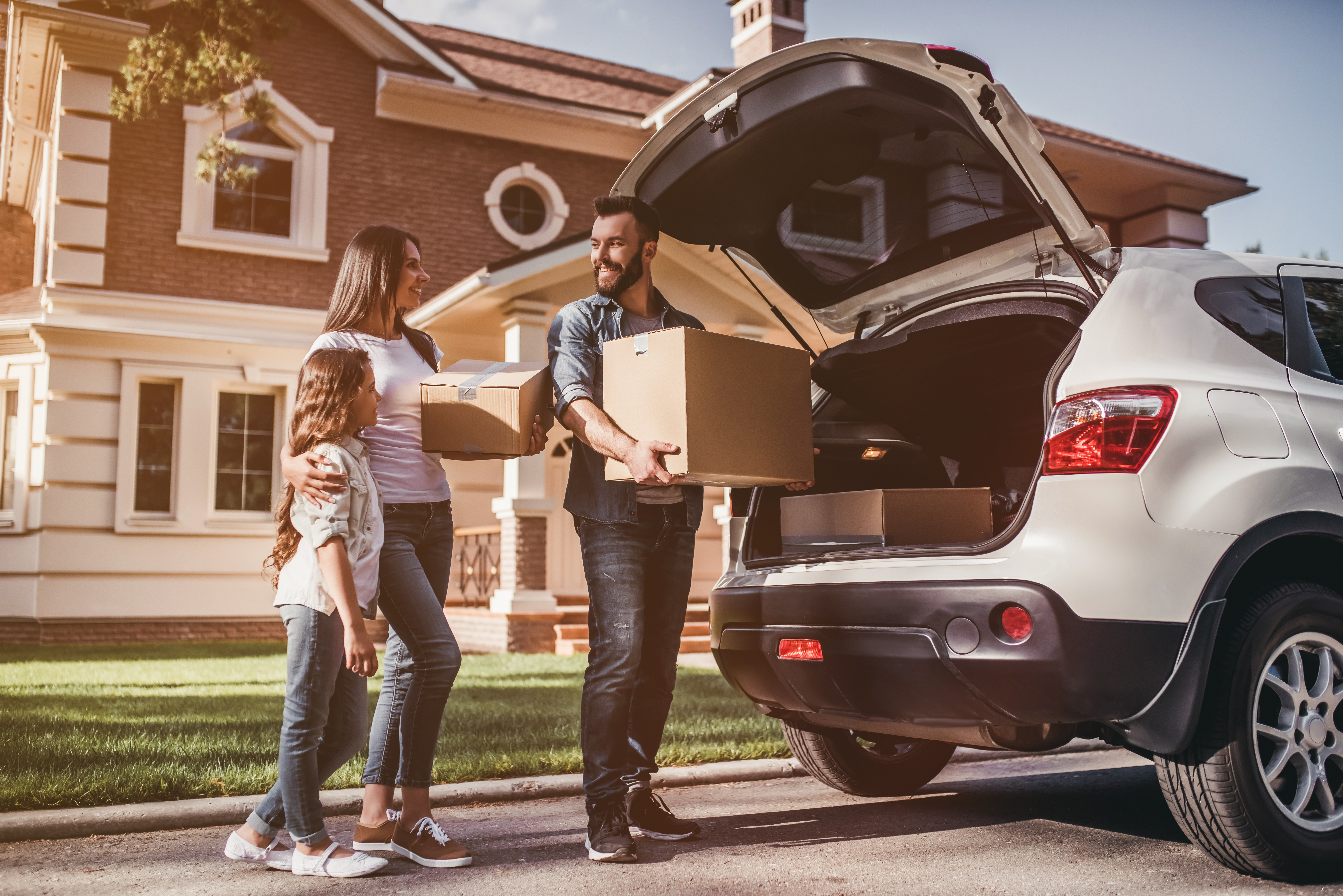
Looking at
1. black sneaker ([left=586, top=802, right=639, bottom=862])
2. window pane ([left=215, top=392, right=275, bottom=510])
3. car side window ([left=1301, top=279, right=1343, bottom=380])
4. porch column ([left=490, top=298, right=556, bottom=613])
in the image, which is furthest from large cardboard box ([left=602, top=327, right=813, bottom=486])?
window pane ([left=215, top=392, right=275, bottom=510])

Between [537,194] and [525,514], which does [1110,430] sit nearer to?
[525,514]

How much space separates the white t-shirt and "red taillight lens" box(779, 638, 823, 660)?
122 centimetres

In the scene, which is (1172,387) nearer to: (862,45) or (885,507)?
(885,507)

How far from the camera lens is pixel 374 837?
3.62 meters

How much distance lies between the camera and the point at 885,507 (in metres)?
3.73

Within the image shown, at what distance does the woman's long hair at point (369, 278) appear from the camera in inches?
145

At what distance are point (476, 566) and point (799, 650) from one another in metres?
10.8

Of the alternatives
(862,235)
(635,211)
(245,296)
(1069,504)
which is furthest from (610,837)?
(245,296)

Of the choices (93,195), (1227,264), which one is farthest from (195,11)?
(1227,264)

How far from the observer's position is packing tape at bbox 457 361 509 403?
364 centimetres

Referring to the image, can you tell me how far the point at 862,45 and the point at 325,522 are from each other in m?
2.14

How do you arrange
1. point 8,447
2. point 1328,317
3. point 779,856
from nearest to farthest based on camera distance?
point 779,856 → point 1328,317 → point 8,447

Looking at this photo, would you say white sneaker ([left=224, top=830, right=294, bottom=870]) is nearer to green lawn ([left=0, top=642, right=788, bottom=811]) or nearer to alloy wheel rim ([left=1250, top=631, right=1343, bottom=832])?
green lawn ([left=0, top=642, right=788, bottom=811])

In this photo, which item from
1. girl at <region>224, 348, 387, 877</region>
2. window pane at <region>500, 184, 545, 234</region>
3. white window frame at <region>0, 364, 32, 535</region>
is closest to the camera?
girl at <region>224, 348, 387, 877</region>
